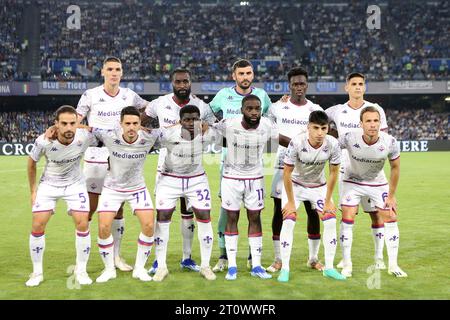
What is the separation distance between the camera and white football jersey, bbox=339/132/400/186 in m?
7.17

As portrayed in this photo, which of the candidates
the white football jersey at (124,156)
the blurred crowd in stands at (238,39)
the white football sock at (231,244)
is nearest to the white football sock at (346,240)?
the white football sock at (231,244)

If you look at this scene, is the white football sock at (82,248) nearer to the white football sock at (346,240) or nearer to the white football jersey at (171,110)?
the white football jersey at (171,110)

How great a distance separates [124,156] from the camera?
273 inches

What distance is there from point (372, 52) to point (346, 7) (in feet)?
21.2

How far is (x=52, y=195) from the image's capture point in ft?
22.4

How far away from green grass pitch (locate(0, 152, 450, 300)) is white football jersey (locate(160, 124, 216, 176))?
1.29m

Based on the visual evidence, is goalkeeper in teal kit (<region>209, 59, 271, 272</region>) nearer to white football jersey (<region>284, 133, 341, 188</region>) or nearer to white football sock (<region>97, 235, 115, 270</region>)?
white football jersey (<region>284, 133, 341, 188</region>)

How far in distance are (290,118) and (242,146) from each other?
99cm

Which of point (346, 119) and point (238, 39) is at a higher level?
point (238, 39)

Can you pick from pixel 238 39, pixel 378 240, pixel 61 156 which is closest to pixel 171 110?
pixel 61 156

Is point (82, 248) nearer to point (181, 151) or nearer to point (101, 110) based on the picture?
point (181, 151)

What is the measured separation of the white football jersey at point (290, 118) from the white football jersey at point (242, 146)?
58 centimetres

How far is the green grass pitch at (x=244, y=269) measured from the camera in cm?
616

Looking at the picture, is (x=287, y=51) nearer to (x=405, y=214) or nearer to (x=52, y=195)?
(x=405, y=214)
